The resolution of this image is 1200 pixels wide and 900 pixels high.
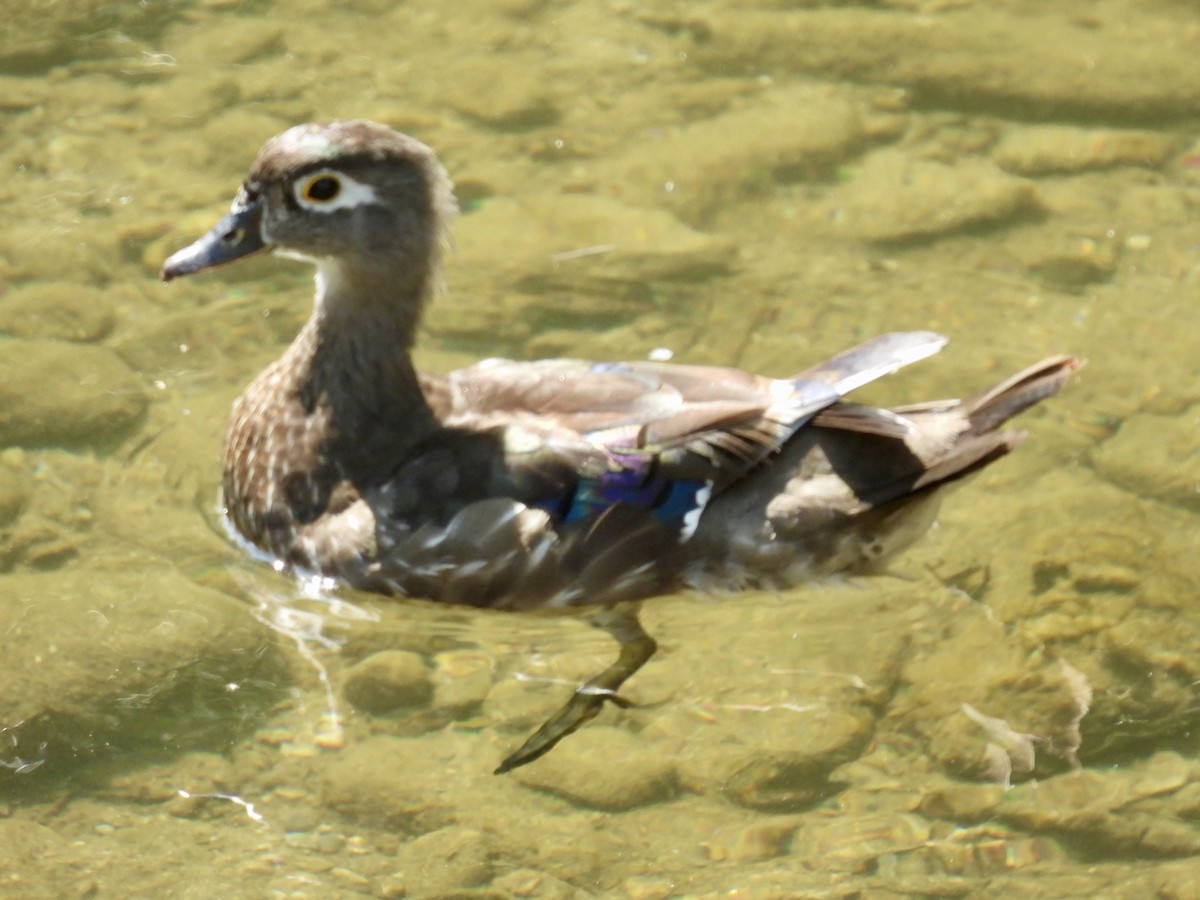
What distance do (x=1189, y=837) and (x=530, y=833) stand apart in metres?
1.76

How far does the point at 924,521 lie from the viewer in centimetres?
504

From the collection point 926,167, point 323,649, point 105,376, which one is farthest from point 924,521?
point 105,376

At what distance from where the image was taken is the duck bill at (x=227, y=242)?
4953 millimetres

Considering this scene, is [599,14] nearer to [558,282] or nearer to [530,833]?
[558,282]

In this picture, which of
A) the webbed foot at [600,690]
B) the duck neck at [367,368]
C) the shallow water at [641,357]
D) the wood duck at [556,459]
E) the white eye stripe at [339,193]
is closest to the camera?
the shallow water at [641,357]

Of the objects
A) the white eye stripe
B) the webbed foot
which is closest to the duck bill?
the white eye stripe

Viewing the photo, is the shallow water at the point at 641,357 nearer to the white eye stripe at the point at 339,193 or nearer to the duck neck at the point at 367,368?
the duck neck at the point at 367,368

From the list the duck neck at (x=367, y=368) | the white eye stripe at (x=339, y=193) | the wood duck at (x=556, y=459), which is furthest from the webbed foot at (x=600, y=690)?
the white eye stripe at (x=339, y=193)

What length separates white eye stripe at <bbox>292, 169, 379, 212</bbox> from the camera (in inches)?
195

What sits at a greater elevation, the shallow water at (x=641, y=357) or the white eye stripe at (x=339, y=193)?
the white eye stripe at (x=339, y=193)

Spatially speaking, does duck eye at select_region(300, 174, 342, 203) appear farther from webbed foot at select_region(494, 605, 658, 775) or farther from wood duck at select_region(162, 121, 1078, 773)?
webbed foot at select_region(494, 605, 658, 775)

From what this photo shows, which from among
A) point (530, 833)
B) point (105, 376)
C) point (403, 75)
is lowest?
point (530, 833)

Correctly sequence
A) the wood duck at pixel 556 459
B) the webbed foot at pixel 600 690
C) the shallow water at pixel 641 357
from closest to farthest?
the shallow water at pixel 641 357, the webbed foot at pixel 600 690, the wood duck at pixel 556 459

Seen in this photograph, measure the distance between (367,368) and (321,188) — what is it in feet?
1.92
